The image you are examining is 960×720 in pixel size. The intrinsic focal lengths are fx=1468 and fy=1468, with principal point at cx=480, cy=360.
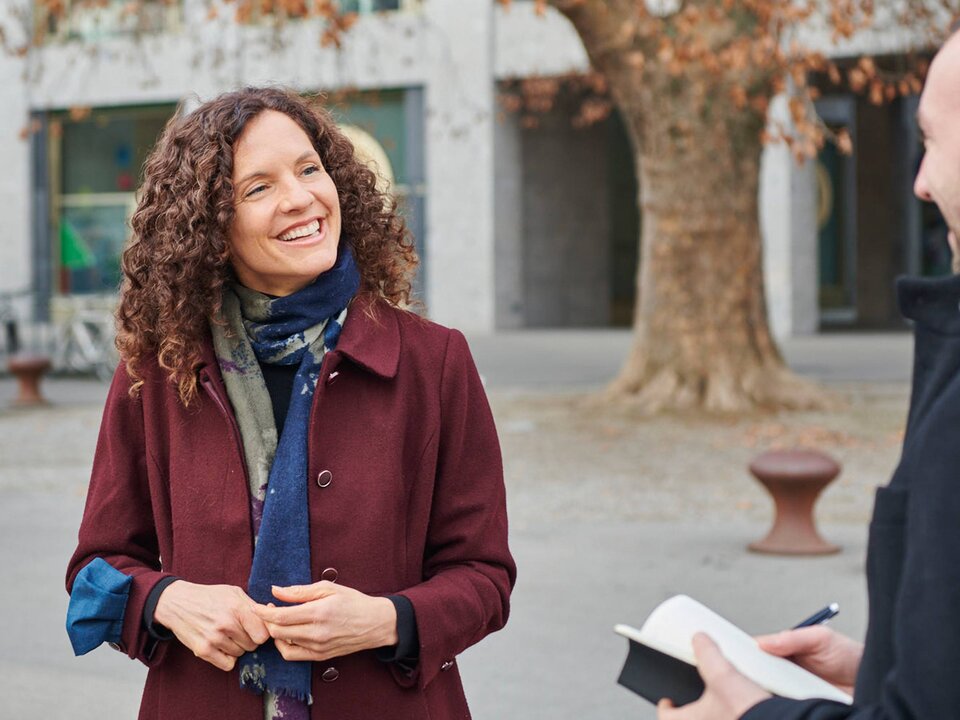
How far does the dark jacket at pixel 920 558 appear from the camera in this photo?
1.37m

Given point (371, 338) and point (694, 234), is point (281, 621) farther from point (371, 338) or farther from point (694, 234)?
point (694, 234)

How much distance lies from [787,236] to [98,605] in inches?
953

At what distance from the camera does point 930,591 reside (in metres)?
1.38

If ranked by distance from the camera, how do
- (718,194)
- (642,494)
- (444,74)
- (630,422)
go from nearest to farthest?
(642,494) < (630,422) < (718,194) < (444,74)

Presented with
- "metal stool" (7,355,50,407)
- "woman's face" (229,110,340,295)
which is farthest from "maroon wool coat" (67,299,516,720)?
"metal stool" (7,355,50,407)

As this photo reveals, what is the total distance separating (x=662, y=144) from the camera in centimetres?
1427

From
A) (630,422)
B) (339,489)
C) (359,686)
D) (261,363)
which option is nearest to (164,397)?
(261,363)

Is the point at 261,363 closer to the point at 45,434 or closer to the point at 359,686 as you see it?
the point at 359,686

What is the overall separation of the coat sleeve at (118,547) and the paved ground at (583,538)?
283 cm

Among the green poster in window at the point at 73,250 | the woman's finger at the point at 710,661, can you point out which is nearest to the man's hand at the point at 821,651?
the woman's finger at the point at 710,661

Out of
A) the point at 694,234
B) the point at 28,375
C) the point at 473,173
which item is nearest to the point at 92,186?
the point at 473,173

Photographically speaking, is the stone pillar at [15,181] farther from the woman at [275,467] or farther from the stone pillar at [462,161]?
the woman at [275,467]

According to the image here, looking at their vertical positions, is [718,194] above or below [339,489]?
above

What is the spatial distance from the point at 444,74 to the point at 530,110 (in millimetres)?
1871
